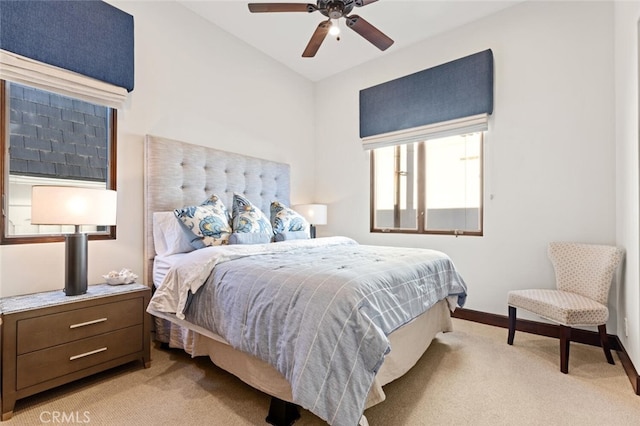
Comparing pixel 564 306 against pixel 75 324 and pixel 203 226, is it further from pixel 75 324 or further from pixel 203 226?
pixel 75 324

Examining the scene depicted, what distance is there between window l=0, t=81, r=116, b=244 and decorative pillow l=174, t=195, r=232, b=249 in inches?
23.4

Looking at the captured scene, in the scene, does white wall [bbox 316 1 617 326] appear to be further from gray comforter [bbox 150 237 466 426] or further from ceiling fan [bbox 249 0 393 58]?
ceiling fan [bbox 249 0 393 58]

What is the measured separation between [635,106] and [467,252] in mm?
1768

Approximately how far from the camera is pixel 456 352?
2.39 meters

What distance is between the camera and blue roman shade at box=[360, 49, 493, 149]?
10.1ft

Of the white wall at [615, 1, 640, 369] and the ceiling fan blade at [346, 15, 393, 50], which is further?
the ceiling fan blade at [346, 15, 393, 50]

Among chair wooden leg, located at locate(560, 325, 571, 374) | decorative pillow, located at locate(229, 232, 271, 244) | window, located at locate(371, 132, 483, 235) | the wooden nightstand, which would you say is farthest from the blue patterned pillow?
chair wooden leg, located at locate(560, 325, 571, 374)

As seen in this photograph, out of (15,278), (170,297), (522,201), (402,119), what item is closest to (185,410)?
(170,297)

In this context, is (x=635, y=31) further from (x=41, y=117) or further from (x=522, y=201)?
(x=41, y=117)

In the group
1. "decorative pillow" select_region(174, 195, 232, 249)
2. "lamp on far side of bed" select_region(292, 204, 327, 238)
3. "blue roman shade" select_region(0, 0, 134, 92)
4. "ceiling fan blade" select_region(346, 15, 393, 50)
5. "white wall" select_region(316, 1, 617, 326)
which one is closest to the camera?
"blue roman shade" select_region(0, 0, 134, 92)

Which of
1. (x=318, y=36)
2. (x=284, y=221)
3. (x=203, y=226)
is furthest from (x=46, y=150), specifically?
(x=318, y=36)

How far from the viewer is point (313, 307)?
4.39ft

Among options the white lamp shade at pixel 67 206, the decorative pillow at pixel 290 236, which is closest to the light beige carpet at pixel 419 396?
the white lamp shade at pixel 67 206

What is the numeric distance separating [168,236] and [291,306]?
159 centimetres
